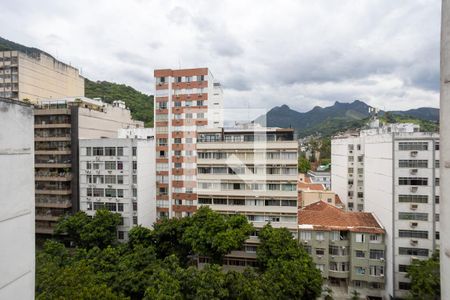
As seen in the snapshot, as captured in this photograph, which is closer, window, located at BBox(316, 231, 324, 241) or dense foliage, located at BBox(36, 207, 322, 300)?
dense foliage, located at BBox(36, 207, 322, 300)

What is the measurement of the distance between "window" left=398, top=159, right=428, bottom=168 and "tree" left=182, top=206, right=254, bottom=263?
13.7 meters

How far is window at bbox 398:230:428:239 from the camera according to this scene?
19244 millimetres

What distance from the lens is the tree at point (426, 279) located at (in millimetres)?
15531

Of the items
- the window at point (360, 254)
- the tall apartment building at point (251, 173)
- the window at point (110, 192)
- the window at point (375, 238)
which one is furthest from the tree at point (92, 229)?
the window at point (375, 238)

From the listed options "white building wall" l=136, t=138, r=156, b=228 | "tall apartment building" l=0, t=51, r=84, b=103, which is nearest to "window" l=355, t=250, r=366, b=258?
"white building wall" l=136, t=138, r=156, b=228

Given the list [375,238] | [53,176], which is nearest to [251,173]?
[375,238]

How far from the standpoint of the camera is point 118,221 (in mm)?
23828

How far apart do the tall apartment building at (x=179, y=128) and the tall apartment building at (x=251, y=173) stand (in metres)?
4.44

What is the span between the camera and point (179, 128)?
27.8m

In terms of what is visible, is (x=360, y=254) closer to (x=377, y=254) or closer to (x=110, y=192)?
(x=377, y=254)

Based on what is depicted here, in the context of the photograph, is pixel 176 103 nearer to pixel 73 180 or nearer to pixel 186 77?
pixel 186 77

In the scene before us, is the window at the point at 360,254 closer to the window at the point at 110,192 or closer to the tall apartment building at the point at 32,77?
the window at the point at 110,192

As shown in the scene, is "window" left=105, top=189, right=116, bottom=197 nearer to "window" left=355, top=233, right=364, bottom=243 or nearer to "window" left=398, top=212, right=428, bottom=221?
"window" left=355, top=233, right=364, bottom=243

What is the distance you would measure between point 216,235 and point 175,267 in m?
4.44
